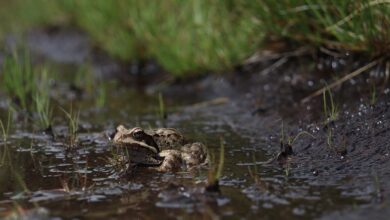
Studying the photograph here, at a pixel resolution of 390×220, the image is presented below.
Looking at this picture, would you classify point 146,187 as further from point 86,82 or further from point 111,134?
point 86,82

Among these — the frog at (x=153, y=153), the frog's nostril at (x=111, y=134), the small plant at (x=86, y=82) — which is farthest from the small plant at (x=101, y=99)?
the frog at (x=153, y=153)

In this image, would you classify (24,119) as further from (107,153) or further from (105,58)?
(105,58)

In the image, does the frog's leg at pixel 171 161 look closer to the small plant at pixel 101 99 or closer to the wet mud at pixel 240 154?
the wet mud at pixel 240 154

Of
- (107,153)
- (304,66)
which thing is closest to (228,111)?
(304,66)

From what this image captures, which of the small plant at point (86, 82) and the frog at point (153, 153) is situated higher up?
the small plant at point (86, 82)

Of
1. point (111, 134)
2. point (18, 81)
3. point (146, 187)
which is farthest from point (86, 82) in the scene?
point (146, 187)
